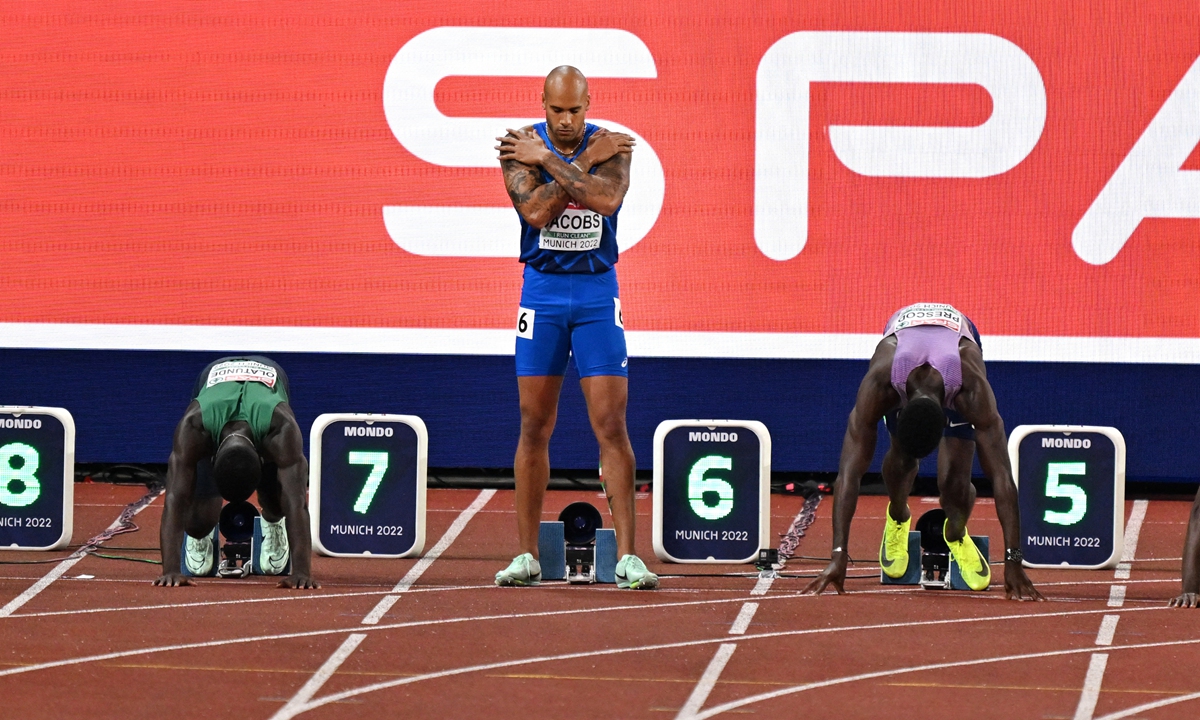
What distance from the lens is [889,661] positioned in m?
6.38

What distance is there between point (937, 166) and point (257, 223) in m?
3.37

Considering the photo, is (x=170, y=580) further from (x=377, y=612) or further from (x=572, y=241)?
(x=572, y=241)

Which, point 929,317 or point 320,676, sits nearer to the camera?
point 320,676

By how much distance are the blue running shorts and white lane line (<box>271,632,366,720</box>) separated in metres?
1.48

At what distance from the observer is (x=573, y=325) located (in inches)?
304

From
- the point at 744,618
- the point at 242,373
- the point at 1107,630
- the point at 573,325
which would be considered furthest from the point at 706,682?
the point at 242,373

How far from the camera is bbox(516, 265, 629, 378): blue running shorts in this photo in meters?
7.68

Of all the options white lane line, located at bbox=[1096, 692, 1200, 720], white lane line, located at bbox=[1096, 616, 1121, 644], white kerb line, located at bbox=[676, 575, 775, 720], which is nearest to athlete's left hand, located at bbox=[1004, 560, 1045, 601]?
white lane line, located at bbox=[1096, 616, 1121, 644]

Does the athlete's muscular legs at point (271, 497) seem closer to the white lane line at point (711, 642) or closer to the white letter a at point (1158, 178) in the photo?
the white lane line at point (711, 642)

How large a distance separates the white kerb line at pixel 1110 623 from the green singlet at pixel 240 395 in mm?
3133

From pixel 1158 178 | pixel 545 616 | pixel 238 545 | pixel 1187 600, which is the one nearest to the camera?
pixel 545 616

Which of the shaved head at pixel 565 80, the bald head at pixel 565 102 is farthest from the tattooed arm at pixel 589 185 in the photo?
the shaved head at pixel 565 80

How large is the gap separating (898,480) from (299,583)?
234 centimetres

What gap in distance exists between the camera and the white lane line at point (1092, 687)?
5.71 meters
